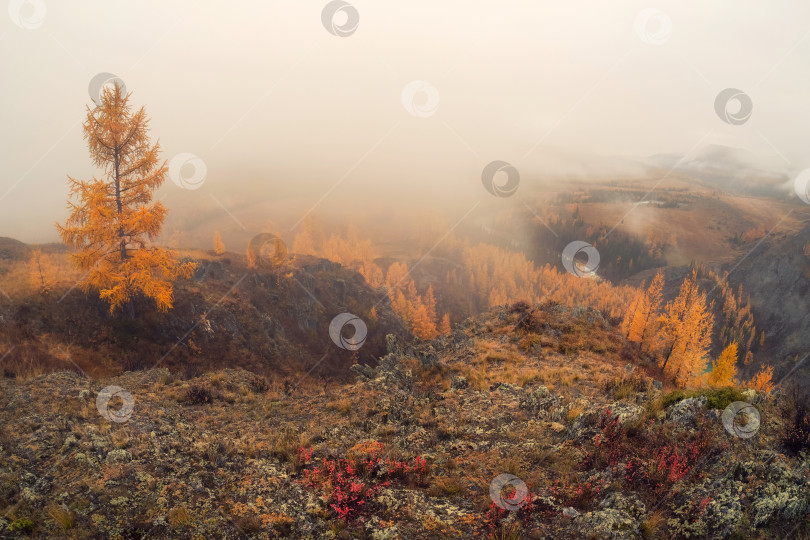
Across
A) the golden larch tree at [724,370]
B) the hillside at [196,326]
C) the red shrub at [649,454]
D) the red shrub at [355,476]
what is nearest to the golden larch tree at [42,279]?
the hillside at [196,326]

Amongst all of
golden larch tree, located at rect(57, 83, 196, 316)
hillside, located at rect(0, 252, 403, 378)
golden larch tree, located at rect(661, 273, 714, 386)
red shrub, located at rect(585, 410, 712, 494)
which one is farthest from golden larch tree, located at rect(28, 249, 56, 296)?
golden larch tree, located at rect(661, 273, 714, 386)

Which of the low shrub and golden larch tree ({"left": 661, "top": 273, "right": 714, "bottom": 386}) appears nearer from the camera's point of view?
the low shrub

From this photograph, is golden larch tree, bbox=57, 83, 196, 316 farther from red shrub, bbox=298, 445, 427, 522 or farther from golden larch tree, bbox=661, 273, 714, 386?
golden larch tree, bbox=661, 273, 714, 386

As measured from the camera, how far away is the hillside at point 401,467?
723 cm

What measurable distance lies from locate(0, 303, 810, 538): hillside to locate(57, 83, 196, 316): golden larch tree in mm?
9855

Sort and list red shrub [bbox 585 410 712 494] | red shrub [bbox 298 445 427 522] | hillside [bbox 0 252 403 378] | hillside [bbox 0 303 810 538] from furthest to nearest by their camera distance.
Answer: hillside [bbox 0 252 403 378]
red shrub [bbox 298 445 427 522]
red shrub [bbox 585 410 712 494]
hillside [bbox 0 303 810 538]

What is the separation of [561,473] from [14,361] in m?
24.0

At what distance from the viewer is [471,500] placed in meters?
8.45

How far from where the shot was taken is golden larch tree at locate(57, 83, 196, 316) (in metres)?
22.1

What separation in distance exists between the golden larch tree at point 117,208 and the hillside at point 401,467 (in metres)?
9.86

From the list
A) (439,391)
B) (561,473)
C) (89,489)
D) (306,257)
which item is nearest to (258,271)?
(306,257)

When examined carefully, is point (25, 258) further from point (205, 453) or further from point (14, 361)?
point (205, 453)

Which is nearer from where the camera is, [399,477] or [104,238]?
[399,477]

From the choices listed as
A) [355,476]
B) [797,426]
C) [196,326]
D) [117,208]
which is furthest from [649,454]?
[196,326]
